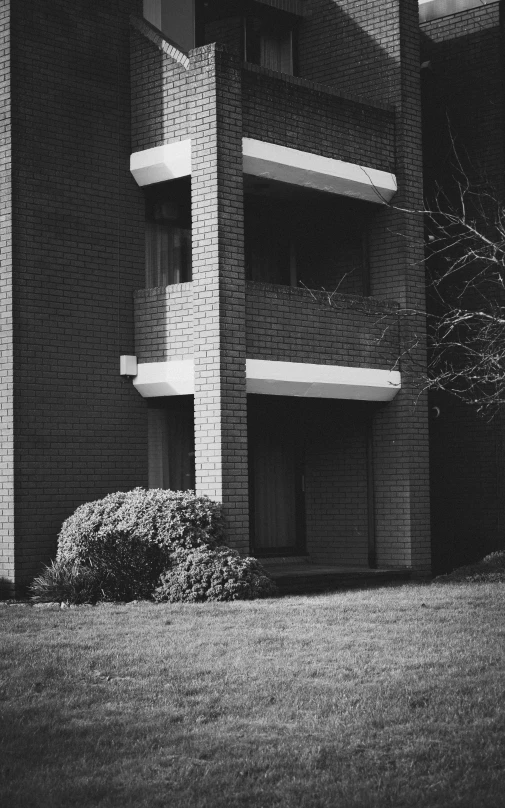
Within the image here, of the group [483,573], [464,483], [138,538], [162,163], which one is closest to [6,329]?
[162,163]

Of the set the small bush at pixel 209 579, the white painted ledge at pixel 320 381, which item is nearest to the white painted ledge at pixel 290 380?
the white painted ledge at pixel 320 381

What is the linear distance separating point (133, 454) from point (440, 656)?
24.7 ft

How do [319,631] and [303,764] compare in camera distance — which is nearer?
[303,764]

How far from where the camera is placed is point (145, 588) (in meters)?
13.4

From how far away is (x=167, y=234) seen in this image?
1667cm

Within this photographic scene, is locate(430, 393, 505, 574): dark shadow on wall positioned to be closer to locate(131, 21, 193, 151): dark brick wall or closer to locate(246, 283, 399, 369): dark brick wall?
locate(246, 283, 399, 369): dark brick wall

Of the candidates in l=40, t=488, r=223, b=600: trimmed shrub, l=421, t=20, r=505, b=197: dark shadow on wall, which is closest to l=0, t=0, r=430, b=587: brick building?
l=40, t=488, r=223, b=600: trimmed shrub

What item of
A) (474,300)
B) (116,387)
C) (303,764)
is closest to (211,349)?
(116,387)

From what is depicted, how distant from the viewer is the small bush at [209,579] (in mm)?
12953

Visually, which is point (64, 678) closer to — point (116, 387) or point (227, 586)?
point (227, 586)

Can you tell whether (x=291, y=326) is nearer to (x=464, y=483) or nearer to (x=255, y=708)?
(x=464, y=483)

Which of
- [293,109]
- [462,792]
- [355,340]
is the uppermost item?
[293,109]

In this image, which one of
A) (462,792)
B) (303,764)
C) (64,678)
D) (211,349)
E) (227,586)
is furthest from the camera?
(211,349)

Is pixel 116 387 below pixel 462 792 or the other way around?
the other way around
